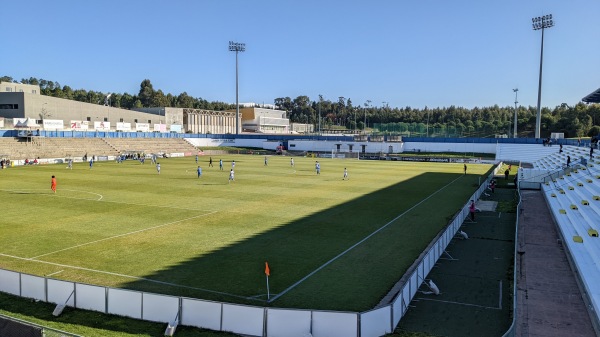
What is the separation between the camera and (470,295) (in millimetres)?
16344

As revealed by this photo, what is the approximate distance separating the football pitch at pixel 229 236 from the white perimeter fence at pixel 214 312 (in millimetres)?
2103

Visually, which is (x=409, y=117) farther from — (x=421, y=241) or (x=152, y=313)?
(x=152, y=313)

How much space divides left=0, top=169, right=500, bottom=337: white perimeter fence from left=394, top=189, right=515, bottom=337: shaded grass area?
29.4 inches

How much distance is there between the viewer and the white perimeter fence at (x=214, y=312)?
12.3m

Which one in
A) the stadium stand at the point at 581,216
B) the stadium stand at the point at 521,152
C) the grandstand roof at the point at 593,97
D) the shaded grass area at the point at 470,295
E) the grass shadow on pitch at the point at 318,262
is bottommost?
the shaded grass area at the point at 470,295

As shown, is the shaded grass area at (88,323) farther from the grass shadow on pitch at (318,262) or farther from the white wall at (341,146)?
the white wall at (341,146)

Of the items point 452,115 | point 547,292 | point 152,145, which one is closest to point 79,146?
point 152,145

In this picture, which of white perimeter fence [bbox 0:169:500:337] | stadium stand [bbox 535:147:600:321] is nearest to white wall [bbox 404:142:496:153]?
stadium stand [bbox 535:147:600:321]

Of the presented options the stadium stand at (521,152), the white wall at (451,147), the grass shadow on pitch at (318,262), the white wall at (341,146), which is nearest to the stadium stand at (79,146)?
the white wall at (341,146)

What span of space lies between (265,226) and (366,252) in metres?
6.97

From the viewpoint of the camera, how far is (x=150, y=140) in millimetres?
97750

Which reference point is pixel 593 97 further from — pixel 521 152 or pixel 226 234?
pixel 521 152

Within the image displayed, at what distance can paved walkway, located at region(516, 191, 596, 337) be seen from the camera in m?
13.5

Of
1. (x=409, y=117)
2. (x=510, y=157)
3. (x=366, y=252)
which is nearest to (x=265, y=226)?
(x=366, y=252)
